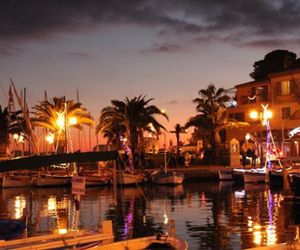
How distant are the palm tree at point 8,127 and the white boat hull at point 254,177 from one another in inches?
1160

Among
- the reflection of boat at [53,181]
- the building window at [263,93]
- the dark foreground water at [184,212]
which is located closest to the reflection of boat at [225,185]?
the dark foreground water at [184,212]

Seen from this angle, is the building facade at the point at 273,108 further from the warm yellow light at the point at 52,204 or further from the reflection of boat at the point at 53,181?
the warm yellow light at the point at 52,204

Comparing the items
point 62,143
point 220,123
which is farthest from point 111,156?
point 220,123

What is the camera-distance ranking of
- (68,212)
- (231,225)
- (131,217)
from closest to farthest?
(231,225) → (131,217) → (68,212)

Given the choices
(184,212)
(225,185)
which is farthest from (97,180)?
(184,212)

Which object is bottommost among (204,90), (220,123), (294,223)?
(294,223)

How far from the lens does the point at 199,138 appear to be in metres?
107

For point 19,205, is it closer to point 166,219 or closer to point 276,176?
point 166,219

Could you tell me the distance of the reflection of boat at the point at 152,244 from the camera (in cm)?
1614

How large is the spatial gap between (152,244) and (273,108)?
6082 centimetres

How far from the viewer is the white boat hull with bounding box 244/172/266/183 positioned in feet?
185

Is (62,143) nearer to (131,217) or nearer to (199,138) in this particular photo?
(131,217)

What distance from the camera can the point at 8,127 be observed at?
7206 cm

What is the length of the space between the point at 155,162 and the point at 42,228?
164 ft
